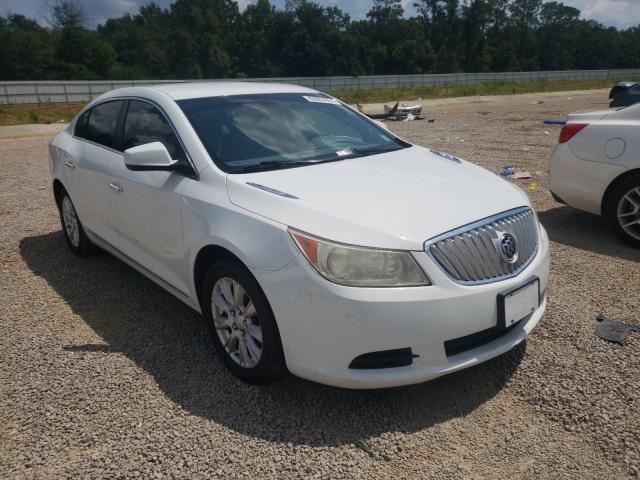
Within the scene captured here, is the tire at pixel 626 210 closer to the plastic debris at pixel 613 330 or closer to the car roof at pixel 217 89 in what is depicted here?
the plastic debris at pixel 613 330

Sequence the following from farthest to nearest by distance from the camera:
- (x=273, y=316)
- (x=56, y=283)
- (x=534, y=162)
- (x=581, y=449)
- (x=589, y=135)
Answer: (x=534, y=162), (x=589, y=135), (x=56, y=283), (x=273, y=316), (x=581, y=449)

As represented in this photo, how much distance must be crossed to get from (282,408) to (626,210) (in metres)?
3.99

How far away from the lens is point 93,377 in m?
3.23

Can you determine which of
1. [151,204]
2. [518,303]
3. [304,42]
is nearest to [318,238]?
[518,303]

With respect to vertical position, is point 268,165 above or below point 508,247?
above

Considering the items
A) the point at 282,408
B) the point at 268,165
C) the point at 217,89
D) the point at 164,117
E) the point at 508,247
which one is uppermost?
the point at 217,89

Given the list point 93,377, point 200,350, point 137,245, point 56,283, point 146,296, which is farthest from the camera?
point 56,283

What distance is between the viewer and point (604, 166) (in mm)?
5117

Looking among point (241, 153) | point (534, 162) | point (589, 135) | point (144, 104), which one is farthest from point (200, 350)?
point (534, 162)

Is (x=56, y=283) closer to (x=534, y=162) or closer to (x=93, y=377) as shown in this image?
(x=93, y=377)

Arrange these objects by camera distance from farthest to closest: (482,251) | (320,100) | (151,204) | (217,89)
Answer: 1. (320,100)
2. (217,89)
3. (151,204)
4. (482,251)

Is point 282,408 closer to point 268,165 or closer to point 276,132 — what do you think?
point 268,165

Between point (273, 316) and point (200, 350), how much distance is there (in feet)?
3.43

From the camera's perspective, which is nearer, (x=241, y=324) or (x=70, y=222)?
(x=241, y=324)
